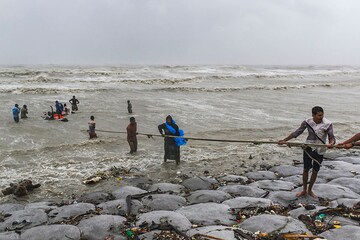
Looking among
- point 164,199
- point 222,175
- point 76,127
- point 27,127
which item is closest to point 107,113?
point 76,127

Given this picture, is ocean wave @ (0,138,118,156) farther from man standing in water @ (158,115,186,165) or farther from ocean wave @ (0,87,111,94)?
ocean wave @ (0,87,111,94)

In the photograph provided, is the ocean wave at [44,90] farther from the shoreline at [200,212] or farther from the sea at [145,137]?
the shoreline at [200,212]

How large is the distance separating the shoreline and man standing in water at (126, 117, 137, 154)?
2.79 metres

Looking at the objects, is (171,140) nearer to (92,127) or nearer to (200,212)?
(200,212)

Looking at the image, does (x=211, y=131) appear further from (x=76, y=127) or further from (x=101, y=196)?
(x=101, y=196)

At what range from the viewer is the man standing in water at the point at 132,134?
9438 millimetres

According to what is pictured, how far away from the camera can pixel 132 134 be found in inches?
376

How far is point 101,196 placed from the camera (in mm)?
5992

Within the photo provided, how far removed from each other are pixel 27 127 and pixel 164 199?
9.33 m

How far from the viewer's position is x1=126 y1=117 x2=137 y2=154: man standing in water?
9.44m

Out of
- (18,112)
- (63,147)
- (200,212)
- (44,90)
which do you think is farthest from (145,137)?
(44,90)

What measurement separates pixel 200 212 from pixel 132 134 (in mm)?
5027

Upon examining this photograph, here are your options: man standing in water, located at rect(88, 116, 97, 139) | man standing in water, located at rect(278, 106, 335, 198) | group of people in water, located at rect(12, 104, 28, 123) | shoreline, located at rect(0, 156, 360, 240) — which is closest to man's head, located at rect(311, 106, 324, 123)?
man standing in water, located at rect(278, 106, 335, 198)

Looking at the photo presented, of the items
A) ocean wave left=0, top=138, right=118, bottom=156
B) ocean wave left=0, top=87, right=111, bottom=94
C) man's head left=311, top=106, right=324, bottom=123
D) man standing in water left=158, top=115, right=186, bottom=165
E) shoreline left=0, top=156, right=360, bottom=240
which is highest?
man's head left=311, top=106, right=324, bottom=123
